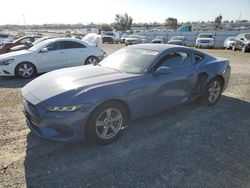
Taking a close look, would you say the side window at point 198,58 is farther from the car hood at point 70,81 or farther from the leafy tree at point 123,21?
the leafy tree at point 123,21

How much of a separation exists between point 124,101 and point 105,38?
33.7 m

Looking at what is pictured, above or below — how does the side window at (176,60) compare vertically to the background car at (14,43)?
above

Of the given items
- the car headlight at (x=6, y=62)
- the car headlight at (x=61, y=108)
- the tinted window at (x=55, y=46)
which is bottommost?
the car headlight at (x=6, y=62)

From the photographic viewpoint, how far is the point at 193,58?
519 centimetres

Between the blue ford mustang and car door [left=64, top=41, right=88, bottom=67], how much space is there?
4.76m

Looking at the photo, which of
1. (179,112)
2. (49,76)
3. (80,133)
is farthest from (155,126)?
(49,76)

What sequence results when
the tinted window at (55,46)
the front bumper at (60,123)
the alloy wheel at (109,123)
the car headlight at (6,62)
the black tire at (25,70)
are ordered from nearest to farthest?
the front bumper at (60,123), the alloy wheel at (109,123), the car headlight at (6,62), the black tire at (25,70), the tinted window at (55,46)

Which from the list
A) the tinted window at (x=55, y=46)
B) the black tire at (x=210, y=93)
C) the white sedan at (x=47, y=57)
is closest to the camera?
the black tire at (x=210, y=93)

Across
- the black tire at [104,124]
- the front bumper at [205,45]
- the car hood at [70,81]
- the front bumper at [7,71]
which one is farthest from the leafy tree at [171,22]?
the black tire at [104,124]

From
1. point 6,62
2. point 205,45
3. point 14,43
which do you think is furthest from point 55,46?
point 205,45

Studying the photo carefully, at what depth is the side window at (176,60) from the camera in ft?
15.2

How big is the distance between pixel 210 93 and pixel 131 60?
2.14 meters

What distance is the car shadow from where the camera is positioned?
3064 millimetres

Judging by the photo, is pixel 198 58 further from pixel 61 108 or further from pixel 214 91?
pixel 61 108
